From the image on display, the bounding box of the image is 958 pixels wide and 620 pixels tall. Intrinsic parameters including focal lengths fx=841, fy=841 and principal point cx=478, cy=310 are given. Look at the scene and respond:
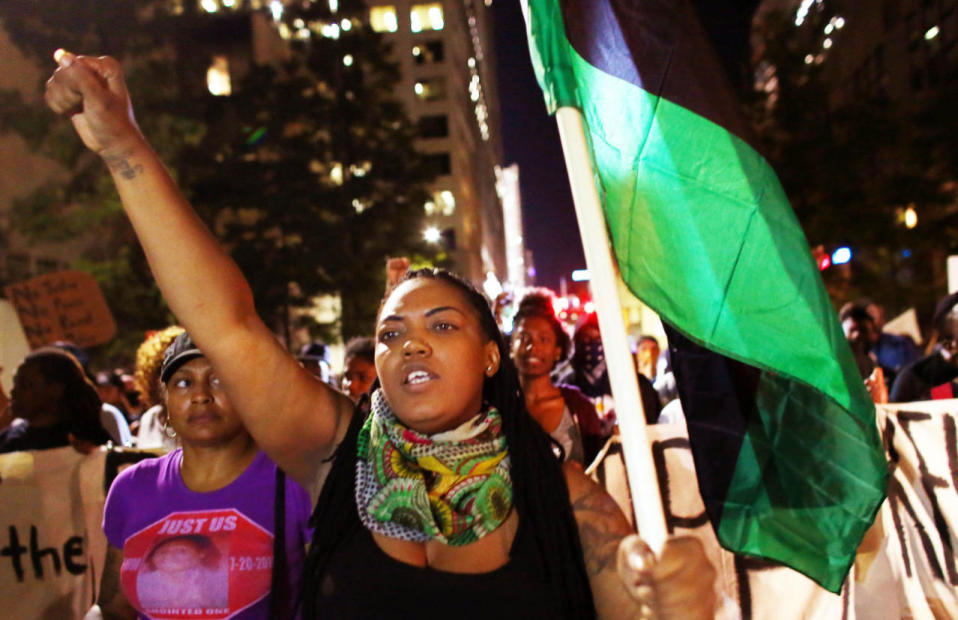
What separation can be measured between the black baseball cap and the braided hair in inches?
29.7

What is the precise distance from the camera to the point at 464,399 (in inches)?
86.9

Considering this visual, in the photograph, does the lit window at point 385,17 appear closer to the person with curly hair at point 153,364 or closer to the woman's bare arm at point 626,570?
the person with curly hair at point 153,364

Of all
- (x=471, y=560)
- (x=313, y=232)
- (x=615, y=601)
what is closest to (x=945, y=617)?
(x=615, y=601)

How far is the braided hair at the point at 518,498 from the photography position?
2088 mm

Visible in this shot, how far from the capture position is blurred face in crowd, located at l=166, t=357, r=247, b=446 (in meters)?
2.77

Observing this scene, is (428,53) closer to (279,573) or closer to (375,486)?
(279,573)

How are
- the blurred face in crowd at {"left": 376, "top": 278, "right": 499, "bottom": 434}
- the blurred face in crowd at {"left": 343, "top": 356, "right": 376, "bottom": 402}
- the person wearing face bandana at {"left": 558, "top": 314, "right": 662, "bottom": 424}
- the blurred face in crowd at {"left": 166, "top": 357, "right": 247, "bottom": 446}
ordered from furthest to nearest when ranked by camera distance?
1. the person wearing face bandana at {"left": 558, "top": 314, "right": 662, "bottom": 424}
2. the blurred face in crowd at {"left": 343, "top": 356, "right": 376, "bottom": 402}
3. the blurred face in crowd at {"left": 166, "top": 357, "right": 247, "bottom": 446}
4. the blurred face in crowd at {"left": 376, "top": 278, "right": 499, "bottom": 434}

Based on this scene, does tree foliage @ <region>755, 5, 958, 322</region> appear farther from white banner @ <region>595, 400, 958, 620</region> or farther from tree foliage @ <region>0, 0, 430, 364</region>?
white banner @ <region>595, 400, 958, 620</region>

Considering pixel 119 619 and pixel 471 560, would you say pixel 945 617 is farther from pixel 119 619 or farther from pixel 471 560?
pixel 119 619

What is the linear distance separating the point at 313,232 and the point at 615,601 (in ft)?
68.1

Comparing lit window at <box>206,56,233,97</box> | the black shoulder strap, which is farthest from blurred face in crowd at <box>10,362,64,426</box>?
lit window at <box>206,56,233,97</box>

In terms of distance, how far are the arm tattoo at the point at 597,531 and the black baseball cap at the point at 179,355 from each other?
56.4 inches

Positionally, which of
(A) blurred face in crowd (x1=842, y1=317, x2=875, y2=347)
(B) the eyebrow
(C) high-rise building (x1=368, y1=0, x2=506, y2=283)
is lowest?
(A) blurred face in crowd (x1=842, y1=317, x2=875, y2=347)

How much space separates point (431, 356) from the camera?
220cm
